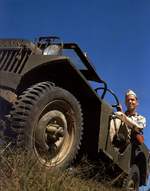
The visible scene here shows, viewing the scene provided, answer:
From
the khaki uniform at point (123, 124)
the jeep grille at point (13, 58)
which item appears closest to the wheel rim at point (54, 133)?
the jeep grille at point (13, 58)

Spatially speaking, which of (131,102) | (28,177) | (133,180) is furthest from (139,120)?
(28,177)

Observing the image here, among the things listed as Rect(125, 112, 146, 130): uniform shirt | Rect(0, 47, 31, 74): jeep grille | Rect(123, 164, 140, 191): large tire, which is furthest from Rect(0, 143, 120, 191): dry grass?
Rect(125, 112, 146, 130): uniform shirt

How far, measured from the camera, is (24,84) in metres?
5.74

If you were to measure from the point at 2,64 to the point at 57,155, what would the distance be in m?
1.10

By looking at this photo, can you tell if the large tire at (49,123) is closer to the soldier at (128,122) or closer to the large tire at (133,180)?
the soldier at (128,122)

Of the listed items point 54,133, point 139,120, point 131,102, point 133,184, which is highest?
point 131,102

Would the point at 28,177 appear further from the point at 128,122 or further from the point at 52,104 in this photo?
the point at 128,122

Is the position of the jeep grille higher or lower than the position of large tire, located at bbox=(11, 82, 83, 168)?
higher

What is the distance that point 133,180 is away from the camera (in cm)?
812

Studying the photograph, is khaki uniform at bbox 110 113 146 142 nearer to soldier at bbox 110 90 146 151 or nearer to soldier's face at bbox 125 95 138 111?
soldier at bbox 110 90 146 151

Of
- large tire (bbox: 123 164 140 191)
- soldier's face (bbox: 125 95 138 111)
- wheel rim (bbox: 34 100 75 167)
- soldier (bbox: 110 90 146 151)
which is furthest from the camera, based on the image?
soldier's face (bbox: 125 95 138 111)

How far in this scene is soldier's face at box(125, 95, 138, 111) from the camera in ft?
26.4

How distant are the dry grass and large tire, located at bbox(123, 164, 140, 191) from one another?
228 cm

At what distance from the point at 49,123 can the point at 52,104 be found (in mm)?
198
